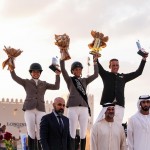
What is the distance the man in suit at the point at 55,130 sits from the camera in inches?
506

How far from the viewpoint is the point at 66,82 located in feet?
48.9

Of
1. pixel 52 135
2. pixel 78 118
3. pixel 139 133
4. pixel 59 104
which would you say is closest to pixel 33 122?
pixel 78 118

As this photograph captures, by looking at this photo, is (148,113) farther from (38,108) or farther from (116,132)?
(38,108)

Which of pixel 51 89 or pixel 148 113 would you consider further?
pixel 51 89

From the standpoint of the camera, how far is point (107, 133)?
12.9 metres

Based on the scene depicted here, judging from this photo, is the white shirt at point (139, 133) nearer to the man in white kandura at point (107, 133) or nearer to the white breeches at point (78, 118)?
the man in white kandura at point (107, 133)

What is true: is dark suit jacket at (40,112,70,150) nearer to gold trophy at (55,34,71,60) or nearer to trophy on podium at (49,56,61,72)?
trophy on podium at (49,56,61,72)

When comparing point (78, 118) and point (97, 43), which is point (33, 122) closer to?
point (78, 118)

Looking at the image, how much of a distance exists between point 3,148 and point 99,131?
6.26m

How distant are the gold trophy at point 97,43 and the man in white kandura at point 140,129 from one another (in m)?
2.53

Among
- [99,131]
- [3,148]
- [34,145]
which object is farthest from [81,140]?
[3,148]

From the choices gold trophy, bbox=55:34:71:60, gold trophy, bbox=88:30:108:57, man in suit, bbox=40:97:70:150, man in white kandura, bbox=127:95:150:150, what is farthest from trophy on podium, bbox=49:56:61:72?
man in white kandura, bbox=127:95:150:150

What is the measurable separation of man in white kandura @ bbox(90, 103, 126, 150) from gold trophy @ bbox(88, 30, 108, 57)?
8.94ft

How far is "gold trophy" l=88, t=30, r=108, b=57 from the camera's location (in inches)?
607
